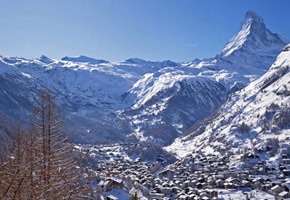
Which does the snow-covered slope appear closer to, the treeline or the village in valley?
the village in valley

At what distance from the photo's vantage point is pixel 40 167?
32.1 ft

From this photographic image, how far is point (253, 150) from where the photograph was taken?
124625mm

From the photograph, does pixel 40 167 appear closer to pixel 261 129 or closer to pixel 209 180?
pixel 209 180

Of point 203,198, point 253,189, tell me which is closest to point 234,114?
point 253,189

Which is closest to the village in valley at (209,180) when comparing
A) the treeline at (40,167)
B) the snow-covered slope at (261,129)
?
the snow-covered slope at (261,129)

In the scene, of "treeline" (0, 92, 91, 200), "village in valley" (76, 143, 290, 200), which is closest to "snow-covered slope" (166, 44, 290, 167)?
"village in valley" (76, 143, 290, 200)

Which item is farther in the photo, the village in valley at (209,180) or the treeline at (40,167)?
the village in valley at (209,180)

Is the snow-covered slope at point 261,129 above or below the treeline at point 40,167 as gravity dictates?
above

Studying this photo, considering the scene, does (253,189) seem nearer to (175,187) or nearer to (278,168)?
(175,187)

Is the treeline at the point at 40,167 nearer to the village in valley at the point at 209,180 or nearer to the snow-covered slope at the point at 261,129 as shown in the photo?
the village in valley at the point at 209,180

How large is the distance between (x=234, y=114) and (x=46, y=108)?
18885 centimetres

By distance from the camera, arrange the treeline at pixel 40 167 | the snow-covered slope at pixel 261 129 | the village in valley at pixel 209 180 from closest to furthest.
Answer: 1. the treeline at pixel 40 167
2. the village in valley at pixel 209 180
3. the snow-covered slope at pixel 261 129

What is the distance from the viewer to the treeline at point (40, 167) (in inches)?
290

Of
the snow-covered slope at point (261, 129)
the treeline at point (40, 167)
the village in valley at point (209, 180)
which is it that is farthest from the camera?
the snow-covered slope at point (261, 129)
